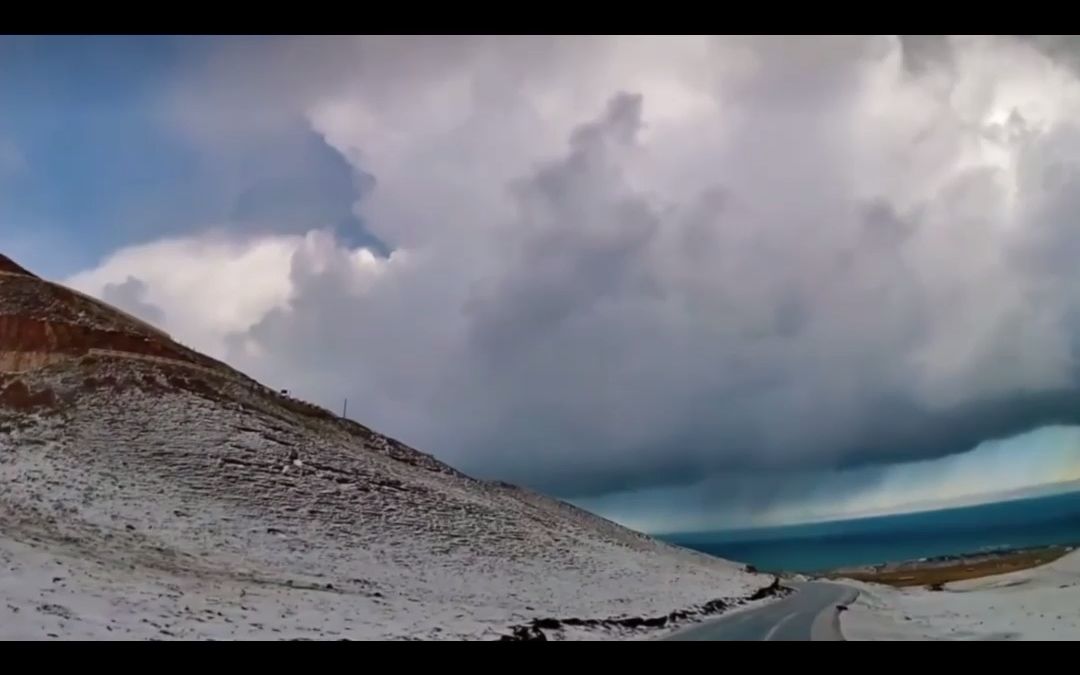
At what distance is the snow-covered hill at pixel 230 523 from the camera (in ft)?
77.7

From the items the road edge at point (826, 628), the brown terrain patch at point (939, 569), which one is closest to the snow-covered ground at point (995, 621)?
the road edge at point (826, 628)

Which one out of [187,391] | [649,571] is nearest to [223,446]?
[187,391]

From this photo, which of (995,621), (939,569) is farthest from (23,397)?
(939,569)

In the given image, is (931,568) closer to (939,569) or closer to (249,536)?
(939,569)

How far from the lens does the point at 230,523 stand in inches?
1555

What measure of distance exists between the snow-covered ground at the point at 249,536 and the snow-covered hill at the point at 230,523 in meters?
0.15

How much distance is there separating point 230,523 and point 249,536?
1799 millimetres

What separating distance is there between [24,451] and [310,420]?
26547 mm

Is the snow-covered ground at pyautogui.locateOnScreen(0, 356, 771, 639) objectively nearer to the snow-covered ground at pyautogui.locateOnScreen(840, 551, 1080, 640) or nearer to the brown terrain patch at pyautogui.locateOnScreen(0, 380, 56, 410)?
the brown terrain patch at pyautogui.locateOnScreen(0, 380, 56, 410)

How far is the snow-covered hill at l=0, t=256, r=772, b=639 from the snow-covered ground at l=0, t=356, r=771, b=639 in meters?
0.15

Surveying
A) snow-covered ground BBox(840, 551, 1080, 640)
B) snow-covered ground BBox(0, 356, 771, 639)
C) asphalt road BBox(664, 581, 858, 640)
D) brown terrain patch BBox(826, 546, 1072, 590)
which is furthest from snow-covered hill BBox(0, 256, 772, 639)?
brown terrain patch BBox(826, 546, 1072, 590)

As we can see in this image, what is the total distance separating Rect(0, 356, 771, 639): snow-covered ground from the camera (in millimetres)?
23016

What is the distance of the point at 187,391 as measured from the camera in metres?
57.5

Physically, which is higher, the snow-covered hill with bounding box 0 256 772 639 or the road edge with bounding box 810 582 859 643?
the snow-covered hill with bounding box 0 256 772 639
